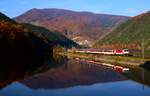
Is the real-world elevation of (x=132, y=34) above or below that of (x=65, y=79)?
above

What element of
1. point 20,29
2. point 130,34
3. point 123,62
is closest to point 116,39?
point 130,34

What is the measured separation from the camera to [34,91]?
130ft

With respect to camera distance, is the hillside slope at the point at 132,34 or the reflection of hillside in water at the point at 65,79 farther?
the hillside slope at the point at 132,34

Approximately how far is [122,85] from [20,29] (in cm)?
8500

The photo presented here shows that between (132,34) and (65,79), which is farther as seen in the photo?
(132,34)

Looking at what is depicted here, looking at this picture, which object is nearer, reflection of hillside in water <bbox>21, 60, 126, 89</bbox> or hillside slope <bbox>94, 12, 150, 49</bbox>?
reflection of hillside in water <bbox>21, 60, 126, 89</bbox>

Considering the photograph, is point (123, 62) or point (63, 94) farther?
point (123, 62)

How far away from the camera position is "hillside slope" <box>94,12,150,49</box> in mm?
153125

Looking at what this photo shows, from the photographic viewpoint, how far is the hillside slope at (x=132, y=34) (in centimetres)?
15312

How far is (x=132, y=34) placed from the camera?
167750 millimetres

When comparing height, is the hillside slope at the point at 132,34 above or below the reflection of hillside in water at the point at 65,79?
above

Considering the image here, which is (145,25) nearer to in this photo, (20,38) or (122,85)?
(20,38)

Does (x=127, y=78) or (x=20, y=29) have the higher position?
(x=20, y=29)

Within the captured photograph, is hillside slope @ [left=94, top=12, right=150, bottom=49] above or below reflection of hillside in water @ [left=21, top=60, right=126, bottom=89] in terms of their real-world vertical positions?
above
